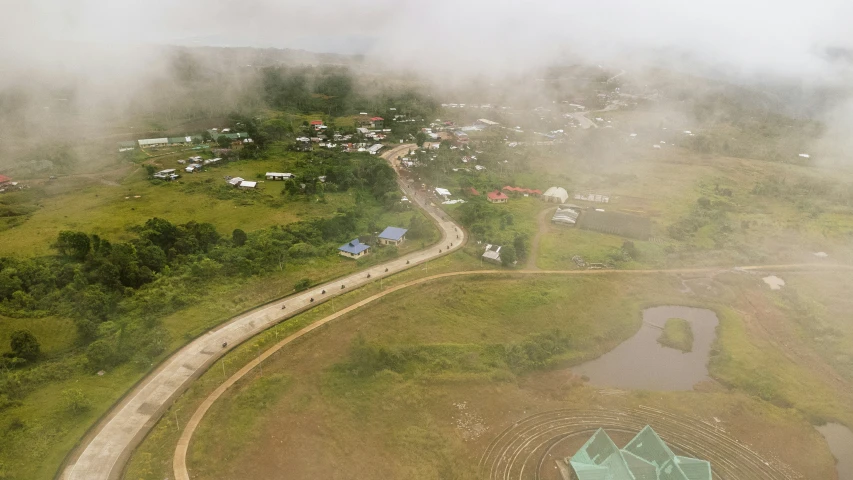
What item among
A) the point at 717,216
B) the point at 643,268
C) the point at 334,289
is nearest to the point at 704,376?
the point at 643,268

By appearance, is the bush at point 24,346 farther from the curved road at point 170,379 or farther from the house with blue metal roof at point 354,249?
the house with blue metal roof at point 354,249

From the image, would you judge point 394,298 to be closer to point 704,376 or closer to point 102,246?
point 704,376

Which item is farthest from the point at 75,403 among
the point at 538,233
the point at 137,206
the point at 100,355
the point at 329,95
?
the point at 329,95

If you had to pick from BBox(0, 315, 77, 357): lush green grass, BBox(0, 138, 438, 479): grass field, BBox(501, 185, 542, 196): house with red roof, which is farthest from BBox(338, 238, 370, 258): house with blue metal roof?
BBox(501, 185, 542, 196): house with red roof

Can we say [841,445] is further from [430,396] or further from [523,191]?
[523,191]

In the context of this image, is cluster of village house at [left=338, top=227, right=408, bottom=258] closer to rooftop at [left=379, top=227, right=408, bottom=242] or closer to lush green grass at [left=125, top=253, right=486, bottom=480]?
rooftop at [left=379, top=227, right=408, bottom=242]

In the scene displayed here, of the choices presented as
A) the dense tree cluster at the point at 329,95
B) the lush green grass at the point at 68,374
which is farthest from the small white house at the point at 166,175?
the dense tree cluster at the point at 329,95
